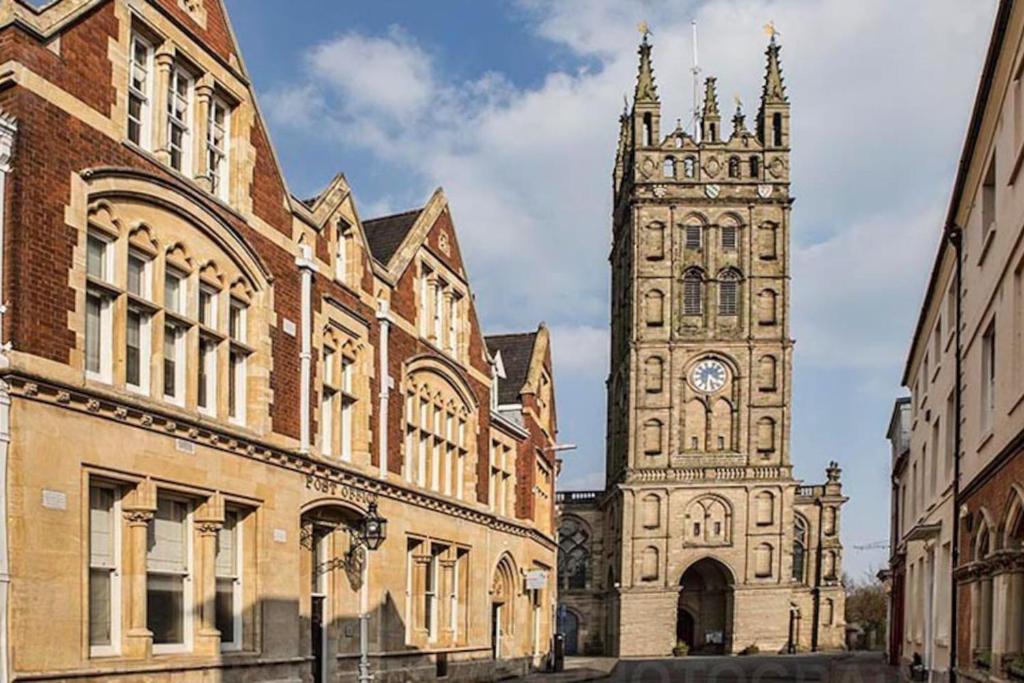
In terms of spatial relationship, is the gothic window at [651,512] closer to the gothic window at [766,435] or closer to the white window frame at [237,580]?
the gothic window at [766,435]

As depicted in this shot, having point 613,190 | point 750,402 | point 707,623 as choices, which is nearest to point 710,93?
point 613,190

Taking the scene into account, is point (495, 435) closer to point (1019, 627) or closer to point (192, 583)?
point (192, 583)

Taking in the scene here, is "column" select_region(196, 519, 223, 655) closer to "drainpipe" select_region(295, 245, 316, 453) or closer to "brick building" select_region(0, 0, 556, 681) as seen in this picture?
"brick building" select_region(0, 0, 556, 681)

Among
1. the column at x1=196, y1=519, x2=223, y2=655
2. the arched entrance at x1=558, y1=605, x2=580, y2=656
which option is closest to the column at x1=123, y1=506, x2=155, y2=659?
the column at x1=196, y1=519, x2=223, y2=655

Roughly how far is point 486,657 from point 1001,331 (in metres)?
18.9

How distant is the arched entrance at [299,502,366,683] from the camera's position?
21.6m

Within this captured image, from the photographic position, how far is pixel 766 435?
81438 millimetres

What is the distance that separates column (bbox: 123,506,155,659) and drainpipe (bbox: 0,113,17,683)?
2377 millimetres

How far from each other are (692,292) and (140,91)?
69.3 metres

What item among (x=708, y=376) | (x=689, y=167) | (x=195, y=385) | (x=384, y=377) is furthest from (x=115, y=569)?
(x=689, y=167)

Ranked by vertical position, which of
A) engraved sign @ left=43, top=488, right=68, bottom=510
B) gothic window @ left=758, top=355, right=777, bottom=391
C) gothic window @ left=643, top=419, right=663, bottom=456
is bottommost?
gothic window @ left=643, top=419, right=663, bottom=456

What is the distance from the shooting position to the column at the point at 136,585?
15.4 m

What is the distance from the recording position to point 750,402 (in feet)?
267

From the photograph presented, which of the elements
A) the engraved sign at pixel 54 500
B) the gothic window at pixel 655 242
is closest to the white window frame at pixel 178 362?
the engraved sign at pixel 54 500
